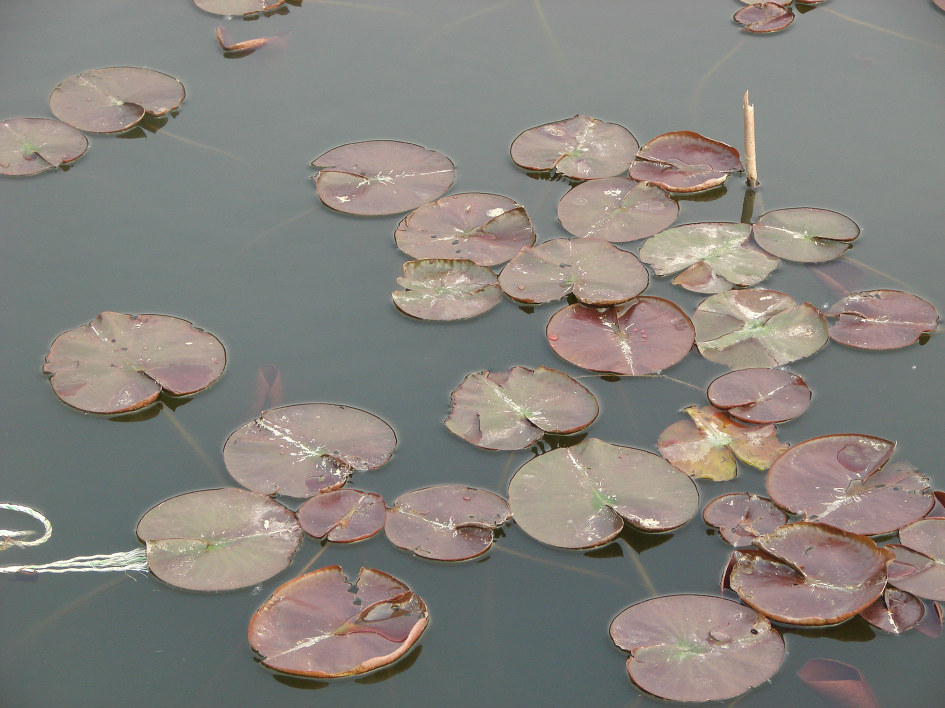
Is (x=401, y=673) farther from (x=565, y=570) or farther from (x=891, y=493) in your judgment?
(x=891, y=493)

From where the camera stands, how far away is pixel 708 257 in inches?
130

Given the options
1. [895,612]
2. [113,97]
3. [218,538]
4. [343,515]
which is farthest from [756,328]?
[113,97]

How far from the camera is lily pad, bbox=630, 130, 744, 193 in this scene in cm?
354

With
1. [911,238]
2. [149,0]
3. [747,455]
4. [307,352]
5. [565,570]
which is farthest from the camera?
[149,0]

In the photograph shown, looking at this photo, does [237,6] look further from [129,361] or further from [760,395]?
[760,395]

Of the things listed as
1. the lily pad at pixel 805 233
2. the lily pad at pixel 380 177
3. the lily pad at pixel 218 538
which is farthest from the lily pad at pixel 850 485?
the lily pad at pixel 380 177

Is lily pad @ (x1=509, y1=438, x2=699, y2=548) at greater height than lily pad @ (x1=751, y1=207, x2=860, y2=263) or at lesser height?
lesser

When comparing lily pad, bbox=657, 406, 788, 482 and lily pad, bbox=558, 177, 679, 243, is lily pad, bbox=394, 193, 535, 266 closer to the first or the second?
lily pad, bbox=558, 177, 679, 243

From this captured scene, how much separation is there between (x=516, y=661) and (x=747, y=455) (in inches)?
37.7

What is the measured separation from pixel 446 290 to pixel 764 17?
246 centimetres

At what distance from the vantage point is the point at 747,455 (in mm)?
2670

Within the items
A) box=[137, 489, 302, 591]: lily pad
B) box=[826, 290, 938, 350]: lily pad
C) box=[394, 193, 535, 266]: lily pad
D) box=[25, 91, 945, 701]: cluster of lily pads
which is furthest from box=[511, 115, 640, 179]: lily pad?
box=[137, 489, 302, 591]: lily pad

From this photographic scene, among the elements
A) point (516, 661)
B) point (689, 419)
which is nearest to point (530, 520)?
→ point (516, 661)

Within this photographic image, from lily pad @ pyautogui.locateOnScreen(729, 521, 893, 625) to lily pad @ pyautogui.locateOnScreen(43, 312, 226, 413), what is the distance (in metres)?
1.78
